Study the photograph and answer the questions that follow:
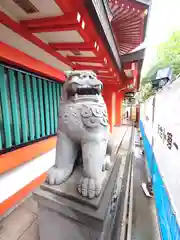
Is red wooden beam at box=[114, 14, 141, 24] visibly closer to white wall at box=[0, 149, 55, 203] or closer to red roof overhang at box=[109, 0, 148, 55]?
red roof overhang at box=[109, 0, 148, 55]

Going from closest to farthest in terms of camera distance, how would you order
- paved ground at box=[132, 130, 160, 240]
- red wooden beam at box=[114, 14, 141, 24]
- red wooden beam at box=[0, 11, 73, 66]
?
1. red wooden beam at box=[0, 11, 73, 66]
2. paved ground at box=[132, 130, 160, 240]
3. red wooden beam at box=[114, 14, 141, 24]

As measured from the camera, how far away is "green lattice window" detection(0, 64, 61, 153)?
3.98ft

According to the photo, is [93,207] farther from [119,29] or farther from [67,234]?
[119,29]

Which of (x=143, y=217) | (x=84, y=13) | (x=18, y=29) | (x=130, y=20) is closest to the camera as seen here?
(x=84, y=13)

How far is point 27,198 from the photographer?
4.54 feet

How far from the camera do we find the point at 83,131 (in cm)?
74

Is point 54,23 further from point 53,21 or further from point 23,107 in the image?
point 23,107

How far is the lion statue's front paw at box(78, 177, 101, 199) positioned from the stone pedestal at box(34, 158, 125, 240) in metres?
0.03

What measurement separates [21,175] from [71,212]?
3.14ft

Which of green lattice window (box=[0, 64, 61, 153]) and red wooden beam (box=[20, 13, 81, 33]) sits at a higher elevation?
red wooden beam (box=[20, 13, 81, 33])

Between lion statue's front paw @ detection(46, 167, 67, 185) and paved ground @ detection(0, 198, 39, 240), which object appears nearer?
lion statue's front paw @ detection(46, 167, 67, 185)

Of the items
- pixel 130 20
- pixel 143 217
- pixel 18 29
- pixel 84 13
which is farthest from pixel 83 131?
pixel 130 20

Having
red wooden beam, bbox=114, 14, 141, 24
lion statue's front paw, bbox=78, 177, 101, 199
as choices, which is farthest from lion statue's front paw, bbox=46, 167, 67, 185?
red wooden beam, bbox=114, 14, 141, 24

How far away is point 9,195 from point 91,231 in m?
0.98
